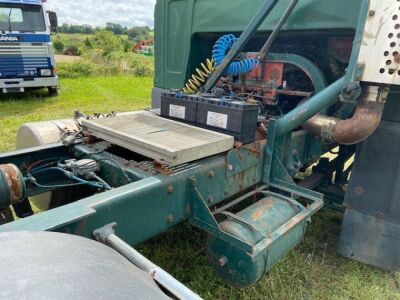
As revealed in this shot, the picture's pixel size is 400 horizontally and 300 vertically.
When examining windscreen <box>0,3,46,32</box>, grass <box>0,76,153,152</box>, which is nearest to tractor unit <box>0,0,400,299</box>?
grass <box>0,76,153,152</box>

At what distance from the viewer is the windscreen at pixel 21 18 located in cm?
833

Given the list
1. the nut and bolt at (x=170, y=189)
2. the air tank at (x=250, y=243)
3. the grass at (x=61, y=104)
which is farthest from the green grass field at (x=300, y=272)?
the grass at (x=61, y=104)

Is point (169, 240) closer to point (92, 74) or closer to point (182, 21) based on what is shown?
point (182, 21)

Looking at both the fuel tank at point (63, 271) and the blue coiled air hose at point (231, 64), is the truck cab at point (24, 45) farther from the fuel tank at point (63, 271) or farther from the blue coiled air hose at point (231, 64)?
the fuel tank at point (63, 271)

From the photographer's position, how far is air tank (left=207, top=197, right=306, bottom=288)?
161 centimetres

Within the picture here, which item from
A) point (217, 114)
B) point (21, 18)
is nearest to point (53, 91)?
point (21, 18)

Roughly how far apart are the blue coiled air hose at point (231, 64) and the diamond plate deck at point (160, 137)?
0.83 m

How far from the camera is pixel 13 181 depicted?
160cm

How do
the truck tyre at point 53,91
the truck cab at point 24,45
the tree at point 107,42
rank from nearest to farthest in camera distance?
the truck cab at point 24,45 → the truck tyre at point 53,91 → the tree at point 107,42

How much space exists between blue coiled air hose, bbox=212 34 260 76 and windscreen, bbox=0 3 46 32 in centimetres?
736

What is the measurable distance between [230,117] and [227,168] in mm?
324

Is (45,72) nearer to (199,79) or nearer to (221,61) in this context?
(199,79)

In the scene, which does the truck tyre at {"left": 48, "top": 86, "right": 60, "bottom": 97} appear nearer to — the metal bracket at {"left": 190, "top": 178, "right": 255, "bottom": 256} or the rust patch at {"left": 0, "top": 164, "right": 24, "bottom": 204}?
the rust patch at {"left": 0, "top": 164, "right": 24, "bottom": 204}

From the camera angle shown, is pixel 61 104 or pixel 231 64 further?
pixel 61 104
